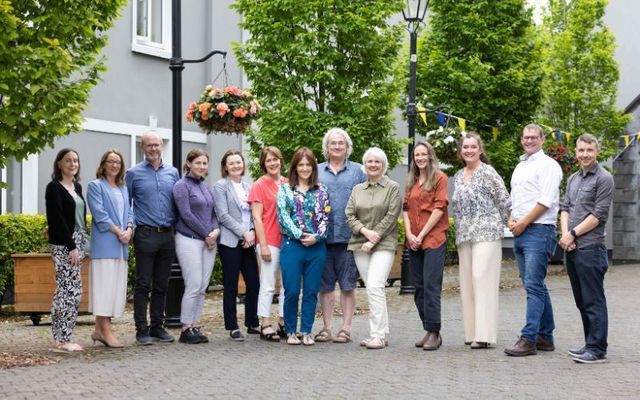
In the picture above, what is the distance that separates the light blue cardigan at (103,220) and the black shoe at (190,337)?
112 cm

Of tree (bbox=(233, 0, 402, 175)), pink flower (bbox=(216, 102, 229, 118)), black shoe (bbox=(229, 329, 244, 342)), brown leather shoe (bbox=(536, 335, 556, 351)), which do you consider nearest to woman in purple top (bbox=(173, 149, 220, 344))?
black shoe (bbox=(229, 329, 244, 342))

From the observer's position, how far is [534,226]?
33.3 ft

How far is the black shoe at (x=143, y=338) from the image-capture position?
1089 centimetres

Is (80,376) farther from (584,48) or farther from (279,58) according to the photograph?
(584,48)

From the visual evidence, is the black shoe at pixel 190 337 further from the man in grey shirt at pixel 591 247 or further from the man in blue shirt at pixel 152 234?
the man in grey shirt at pixel 591 247

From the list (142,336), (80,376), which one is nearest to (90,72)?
(142,336)

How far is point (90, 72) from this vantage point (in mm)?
10953

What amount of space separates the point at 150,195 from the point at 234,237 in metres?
0.99

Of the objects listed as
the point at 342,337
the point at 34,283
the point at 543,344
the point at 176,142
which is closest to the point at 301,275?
the point at 342,337

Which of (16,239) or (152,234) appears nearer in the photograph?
(152,234)

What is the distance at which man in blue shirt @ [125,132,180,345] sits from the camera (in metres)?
10.9

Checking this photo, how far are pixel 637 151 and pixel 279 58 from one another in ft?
58.3

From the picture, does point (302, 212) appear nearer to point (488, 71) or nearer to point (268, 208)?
point (268, 208)

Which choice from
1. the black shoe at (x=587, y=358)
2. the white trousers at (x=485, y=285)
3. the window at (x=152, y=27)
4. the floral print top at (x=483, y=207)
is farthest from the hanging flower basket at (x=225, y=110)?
the window at (x=152, y=27)
